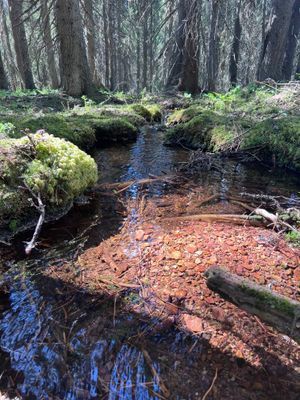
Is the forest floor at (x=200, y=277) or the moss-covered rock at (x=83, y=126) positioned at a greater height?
the moss-covered rock at (x=83, y=126)

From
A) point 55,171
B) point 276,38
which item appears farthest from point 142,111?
point 55,171

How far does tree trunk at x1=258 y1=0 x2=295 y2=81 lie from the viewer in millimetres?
11445

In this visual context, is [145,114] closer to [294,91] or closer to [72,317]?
[294,91]

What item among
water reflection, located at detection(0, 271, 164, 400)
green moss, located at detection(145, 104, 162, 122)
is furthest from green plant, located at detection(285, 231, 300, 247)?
green moss, located at detection(145, 104, 162, 122)

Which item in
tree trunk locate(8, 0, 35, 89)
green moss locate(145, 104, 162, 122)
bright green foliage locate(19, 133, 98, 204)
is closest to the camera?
bright green foliage locate(19, 133, 98, 204)

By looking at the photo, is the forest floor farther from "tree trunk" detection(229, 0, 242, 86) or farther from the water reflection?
"tree trunk" detection(229, 0, 242, 86)

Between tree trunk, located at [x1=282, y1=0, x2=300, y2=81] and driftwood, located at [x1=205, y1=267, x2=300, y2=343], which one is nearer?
driftwood, located at [x1=205, y1=267, x2=300, y2=343]

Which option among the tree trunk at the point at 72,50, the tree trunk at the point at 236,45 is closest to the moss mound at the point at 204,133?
the tree trunk at the point at 72,50

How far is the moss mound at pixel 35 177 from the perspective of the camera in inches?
141

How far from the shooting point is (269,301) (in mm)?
1975

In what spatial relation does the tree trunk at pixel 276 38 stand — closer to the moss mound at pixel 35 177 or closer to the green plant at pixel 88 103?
the green plant at pixel 88 103

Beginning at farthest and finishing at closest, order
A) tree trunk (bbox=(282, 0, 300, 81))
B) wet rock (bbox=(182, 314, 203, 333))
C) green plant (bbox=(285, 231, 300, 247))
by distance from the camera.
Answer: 1. tree trunk (bbox=(282, 0, 300, 81))
2. green plant (bbox=(285, 231, 300, 247))
3. wet rock (bbox=(182, 314, 203, 333))

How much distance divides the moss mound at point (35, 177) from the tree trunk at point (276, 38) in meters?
11.2

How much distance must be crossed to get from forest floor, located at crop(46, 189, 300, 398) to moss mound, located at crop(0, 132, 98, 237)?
97 cm
